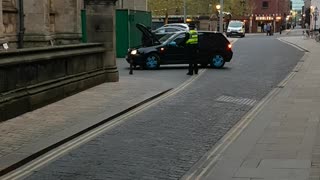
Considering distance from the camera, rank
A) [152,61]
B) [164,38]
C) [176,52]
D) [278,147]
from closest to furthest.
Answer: [278,147] → [152,61] → [176,52] → [164,38]

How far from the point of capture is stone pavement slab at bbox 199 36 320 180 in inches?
283

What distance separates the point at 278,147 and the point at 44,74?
608 cm

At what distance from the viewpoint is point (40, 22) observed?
70.8 ft

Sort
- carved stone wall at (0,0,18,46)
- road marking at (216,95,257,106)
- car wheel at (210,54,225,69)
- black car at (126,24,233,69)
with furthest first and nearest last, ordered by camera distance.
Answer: car wheel at (210,54,225,69) < black car at (126,24,233,69) < carved stone wall at (0,0,18,46) < road marking at (216,95,257,106)

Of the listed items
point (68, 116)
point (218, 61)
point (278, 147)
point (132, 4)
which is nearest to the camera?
point (278, 147)

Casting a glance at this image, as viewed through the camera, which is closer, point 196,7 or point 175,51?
point 175,51

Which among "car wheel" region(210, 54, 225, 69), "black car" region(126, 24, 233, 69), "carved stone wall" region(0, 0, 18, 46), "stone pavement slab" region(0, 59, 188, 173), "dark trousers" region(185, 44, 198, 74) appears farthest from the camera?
"car wheel" region(210, 54, 225, 69)

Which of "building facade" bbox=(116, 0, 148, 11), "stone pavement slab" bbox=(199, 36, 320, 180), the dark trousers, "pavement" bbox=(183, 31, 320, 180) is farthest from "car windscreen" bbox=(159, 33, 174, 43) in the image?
"building facade" bbox=(116, 0, 148, 11)

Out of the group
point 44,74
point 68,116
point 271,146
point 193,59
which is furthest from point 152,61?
point 271,146

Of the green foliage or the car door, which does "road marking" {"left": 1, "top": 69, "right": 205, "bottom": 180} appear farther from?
the green foliage

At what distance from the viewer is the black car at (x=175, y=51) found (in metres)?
23.3

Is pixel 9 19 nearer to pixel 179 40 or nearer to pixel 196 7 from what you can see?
pixel 179 40

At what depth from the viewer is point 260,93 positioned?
15.7 meters

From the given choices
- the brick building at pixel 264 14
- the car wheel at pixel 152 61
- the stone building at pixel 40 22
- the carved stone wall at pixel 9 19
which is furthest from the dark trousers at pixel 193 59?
the brick building at pixel 264 14
